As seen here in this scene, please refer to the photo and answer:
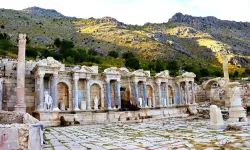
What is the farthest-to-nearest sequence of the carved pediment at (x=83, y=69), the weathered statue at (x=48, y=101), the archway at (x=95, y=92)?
→ the archway at (x=95, y=92) < the carved pediment at (x=83, y=69) < the weathered statue at (x=48, y=101)

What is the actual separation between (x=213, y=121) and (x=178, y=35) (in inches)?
3247

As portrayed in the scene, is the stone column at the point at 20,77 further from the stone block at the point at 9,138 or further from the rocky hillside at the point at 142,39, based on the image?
the rocky hillside at the point at 142,39

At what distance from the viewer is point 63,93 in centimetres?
1988

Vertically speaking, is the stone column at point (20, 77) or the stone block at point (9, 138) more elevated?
the stone column at point (20, 77)

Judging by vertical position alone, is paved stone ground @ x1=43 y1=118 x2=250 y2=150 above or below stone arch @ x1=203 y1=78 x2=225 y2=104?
below

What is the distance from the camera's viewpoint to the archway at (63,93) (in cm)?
1967

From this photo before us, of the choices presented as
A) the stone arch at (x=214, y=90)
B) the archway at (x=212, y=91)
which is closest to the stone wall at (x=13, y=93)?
the stone arch at (x=214, y=90)

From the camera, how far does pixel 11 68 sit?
1809 centimetres

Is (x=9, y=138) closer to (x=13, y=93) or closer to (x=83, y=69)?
(x=13, y=93)

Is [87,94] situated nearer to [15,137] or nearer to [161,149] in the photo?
[161,149]

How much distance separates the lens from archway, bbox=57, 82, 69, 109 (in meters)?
19.7

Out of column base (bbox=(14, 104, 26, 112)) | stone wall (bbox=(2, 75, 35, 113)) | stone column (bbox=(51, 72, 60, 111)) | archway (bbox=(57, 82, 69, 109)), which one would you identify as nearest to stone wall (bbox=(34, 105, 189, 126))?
stone column (bbox=(51, 72, 60, 111))

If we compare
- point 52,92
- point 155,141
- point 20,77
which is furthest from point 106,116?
point 155,141

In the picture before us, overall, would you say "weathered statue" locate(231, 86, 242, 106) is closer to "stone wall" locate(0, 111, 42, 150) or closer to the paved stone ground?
the paved stone ground
